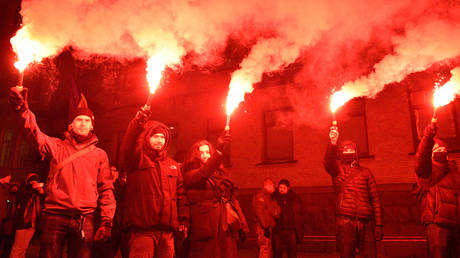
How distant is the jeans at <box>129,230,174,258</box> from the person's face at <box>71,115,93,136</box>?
1274 millimetres

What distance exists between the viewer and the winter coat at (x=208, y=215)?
4.61 meters

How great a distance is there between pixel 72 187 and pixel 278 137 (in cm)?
1033

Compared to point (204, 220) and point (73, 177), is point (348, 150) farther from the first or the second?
point (73, 177)

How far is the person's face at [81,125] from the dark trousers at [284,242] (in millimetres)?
5183

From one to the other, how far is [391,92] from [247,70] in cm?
584

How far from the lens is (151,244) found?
3957mm

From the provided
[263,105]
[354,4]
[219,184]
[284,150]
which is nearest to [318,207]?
[284,150]

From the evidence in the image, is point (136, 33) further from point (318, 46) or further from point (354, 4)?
point (318, 46)

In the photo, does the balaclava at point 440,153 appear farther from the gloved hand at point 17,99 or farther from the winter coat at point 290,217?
the gloved hand at point 17,99

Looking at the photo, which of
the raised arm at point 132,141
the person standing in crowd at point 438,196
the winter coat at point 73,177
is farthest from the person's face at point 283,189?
the winter coat at point 73,177

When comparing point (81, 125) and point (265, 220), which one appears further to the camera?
point (265, 220)

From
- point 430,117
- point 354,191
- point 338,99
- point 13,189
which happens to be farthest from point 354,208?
point 13,189

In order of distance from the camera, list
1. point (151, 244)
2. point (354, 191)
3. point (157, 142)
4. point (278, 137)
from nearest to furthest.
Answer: point (151, 244) < point (157, 142) < point (354, 191) < point (278, 137)

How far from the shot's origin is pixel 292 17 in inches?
305
